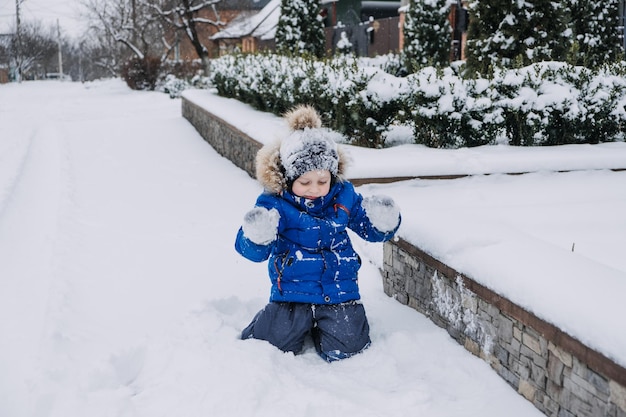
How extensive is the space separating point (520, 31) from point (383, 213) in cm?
502

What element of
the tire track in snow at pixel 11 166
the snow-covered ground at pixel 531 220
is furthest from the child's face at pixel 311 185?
the tire track in snow at pixel 11 166

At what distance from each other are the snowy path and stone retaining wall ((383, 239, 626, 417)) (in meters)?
0.08

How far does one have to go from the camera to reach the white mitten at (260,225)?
9.30ft

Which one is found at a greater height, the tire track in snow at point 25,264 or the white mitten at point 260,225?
the white mitten at point 260,225

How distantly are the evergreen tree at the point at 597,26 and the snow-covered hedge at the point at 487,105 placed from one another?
13.2ft

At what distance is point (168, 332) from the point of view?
3.30m

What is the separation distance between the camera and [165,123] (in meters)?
14.2

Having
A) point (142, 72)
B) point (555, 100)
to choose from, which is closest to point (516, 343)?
point (555, 100)

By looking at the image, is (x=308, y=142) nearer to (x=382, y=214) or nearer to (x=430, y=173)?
(x=382, y=214)

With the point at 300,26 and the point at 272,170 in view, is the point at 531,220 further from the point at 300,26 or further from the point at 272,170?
the point at 300,26

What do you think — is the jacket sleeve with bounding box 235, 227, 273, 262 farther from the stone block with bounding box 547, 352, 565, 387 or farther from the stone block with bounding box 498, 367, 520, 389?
the stone block with bounding box 547, 352, 565, 387

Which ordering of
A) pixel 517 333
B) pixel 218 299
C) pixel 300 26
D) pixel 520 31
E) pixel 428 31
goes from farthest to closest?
pixel 300 26 < pixel 428 31 < pixel 520 31 < pixel 218 299 < pixel 517 333

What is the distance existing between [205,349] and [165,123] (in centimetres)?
1184

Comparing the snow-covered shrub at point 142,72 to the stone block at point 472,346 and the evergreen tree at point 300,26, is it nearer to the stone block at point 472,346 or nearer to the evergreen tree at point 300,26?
the evergreen tree at point 300,26
